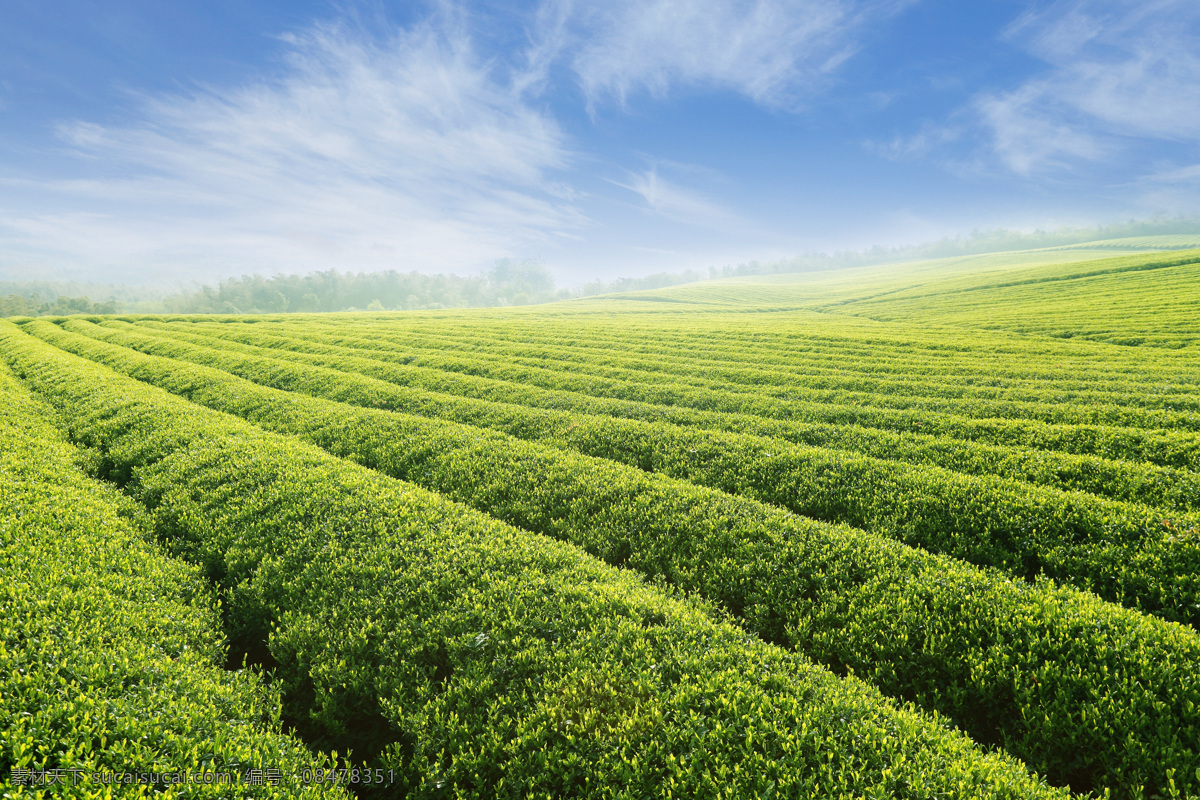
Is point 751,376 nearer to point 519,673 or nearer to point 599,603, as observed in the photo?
point 599,603

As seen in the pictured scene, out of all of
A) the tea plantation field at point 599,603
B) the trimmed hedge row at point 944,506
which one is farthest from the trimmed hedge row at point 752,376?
the trimmed hedge row at point 944,506

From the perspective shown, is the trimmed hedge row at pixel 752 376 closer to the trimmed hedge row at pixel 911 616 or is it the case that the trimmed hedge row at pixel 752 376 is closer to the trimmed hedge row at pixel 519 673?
the trimmed hedge row at pixel 911 616

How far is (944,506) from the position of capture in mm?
10531

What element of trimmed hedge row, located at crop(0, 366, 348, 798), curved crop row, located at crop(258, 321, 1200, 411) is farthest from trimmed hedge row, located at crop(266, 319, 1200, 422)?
trimmed hedge row, located at crop(0, 366, 348, 798)

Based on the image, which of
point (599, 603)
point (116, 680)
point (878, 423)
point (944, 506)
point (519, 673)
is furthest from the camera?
point (878, 423)

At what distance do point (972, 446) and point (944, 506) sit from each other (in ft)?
14.8

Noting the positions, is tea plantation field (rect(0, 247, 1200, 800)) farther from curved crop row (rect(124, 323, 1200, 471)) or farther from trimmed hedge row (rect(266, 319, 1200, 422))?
trimmed hedge row (rect(266, 319, 1200, 422))

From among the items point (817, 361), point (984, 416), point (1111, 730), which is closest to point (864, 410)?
point (984, 416)

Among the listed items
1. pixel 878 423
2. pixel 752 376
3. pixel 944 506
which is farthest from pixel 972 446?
pixel 752 376

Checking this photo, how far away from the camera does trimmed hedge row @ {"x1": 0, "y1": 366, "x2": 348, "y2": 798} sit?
479 cm

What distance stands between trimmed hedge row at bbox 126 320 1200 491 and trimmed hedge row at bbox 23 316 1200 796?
5561 mm

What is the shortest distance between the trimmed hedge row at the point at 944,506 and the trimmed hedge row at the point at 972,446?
5.24 feet

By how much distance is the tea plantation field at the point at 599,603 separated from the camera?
539 centimetres

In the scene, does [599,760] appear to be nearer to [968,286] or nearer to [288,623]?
[288,623]
